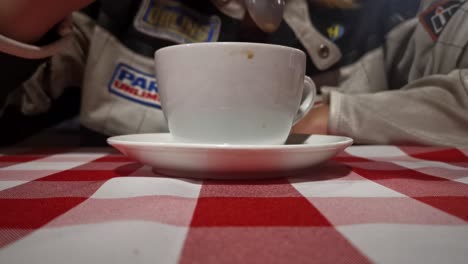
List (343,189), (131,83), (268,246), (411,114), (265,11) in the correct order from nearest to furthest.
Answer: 1. (268,246)
2. (343,189)
3. (265,11)
4. (411,114)
5. (131,83)

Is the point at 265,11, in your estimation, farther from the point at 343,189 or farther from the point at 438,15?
the point at 438,15

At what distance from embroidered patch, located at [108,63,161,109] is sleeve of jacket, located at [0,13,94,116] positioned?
0.10 meters

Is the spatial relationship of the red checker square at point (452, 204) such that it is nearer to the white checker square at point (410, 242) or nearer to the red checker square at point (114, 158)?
the white checker square at point (410, 242)

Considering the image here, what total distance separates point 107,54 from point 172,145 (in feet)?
1.52

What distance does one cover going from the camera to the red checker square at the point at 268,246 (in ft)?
0.51

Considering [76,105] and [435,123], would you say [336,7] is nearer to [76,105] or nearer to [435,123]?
[435,123]

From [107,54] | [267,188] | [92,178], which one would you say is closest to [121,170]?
[92,178]

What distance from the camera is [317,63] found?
690 millimetres

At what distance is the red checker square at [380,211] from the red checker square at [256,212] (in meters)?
0.01

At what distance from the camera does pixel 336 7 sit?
714mm

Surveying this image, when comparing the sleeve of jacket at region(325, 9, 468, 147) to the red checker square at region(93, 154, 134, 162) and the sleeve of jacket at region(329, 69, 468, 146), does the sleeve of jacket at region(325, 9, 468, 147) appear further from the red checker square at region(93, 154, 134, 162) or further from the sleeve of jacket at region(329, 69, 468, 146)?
the red checker square at region(93, 154, 134, 162)

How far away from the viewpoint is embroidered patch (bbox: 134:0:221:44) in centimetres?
68

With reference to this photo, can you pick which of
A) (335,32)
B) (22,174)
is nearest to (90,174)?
(22,174)

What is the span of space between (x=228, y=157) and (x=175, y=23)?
1.63 feet
